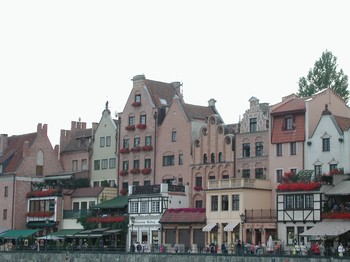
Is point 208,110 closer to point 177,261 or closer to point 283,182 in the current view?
point 283,182

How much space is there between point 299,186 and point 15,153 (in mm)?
45298

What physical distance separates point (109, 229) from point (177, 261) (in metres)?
20.2

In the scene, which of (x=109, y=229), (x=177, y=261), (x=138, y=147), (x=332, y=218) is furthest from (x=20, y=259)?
(x=332, y=218)

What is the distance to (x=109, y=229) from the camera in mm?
90562

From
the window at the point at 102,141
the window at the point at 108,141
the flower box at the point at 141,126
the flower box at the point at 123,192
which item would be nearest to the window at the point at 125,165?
the flower box at the point at 123,192

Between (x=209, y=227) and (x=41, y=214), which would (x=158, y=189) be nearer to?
(x=209, y=227)

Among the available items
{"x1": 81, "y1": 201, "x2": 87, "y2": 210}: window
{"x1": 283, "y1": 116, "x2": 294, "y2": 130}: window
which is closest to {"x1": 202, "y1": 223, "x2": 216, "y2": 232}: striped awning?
{"x1": 283, "y1": 116, "x2": 294, "y2": 130}: window

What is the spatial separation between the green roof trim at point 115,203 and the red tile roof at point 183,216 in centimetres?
727

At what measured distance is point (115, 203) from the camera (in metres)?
92.7

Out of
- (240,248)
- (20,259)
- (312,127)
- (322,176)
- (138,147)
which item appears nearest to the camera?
(240,248)

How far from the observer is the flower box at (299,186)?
7188 cm

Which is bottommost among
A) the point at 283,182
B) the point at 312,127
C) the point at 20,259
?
the point at 20,259

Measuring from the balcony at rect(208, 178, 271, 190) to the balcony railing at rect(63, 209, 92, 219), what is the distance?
2011 centimetres

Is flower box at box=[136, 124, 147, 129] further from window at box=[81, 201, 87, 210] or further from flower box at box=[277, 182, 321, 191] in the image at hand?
flower box at box=[277, 182, 321, 191]
